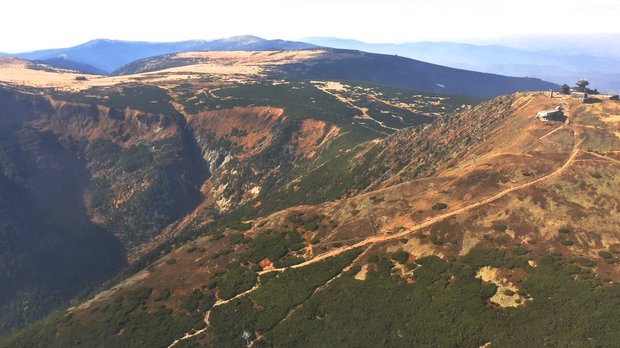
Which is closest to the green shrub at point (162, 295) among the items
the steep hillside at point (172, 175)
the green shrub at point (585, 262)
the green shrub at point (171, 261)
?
the green shrub at point (171, 261)

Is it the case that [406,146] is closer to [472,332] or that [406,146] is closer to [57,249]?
[472,332]

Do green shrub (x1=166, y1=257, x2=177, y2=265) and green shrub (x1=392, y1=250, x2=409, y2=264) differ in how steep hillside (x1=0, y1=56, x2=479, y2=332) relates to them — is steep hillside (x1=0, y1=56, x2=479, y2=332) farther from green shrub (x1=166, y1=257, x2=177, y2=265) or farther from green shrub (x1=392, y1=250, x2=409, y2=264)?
green shrub (x1=392, y1=250, x2=409, y2=264)

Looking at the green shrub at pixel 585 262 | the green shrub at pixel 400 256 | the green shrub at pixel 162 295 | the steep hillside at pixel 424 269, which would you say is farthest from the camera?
the green shrub at pixel 162 295

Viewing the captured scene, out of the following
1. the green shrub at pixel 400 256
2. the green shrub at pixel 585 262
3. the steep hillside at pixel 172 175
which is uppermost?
the green shrub at pixel 585 262

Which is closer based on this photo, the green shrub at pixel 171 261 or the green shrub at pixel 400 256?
the green shrub at pixel 400 256

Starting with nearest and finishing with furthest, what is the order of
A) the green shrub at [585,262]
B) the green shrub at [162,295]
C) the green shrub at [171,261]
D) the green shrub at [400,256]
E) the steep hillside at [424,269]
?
the steep hillside at [424,269] < the green shrub at [585,262] < the green shrub at [400,256] < the green shrub at [162,295] < the green shrub at [171,261]

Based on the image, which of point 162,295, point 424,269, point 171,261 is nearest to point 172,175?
point 171,261

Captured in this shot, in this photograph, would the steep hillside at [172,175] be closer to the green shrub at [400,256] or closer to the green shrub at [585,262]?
the green shrub at [400,256]

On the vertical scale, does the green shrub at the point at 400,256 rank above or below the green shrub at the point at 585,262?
below

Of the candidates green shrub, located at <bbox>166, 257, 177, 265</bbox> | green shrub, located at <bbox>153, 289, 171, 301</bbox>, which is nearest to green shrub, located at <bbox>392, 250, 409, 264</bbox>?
green shrub, located at <bbox>153, 289, 171, 301</bbox>
